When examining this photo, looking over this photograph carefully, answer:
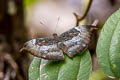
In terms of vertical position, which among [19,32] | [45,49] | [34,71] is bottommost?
[19,32]

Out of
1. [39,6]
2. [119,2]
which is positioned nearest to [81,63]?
[119,2]

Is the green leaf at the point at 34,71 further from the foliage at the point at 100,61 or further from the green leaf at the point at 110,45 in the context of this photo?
the green leaf at the point at 110,45

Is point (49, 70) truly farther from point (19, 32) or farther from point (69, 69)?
point (19, 32)

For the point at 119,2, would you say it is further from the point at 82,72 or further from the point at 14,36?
the point at 82,72

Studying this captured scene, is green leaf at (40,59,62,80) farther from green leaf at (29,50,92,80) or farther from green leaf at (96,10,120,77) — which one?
green leaf at (96,10,120,77)

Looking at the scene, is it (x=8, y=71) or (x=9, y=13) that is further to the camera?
(x=9, y=13)

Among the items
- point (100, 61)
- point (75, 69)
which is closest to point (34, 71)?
point (75, 69)

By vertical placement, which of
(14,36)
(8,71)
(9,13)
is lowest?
(8,71)
